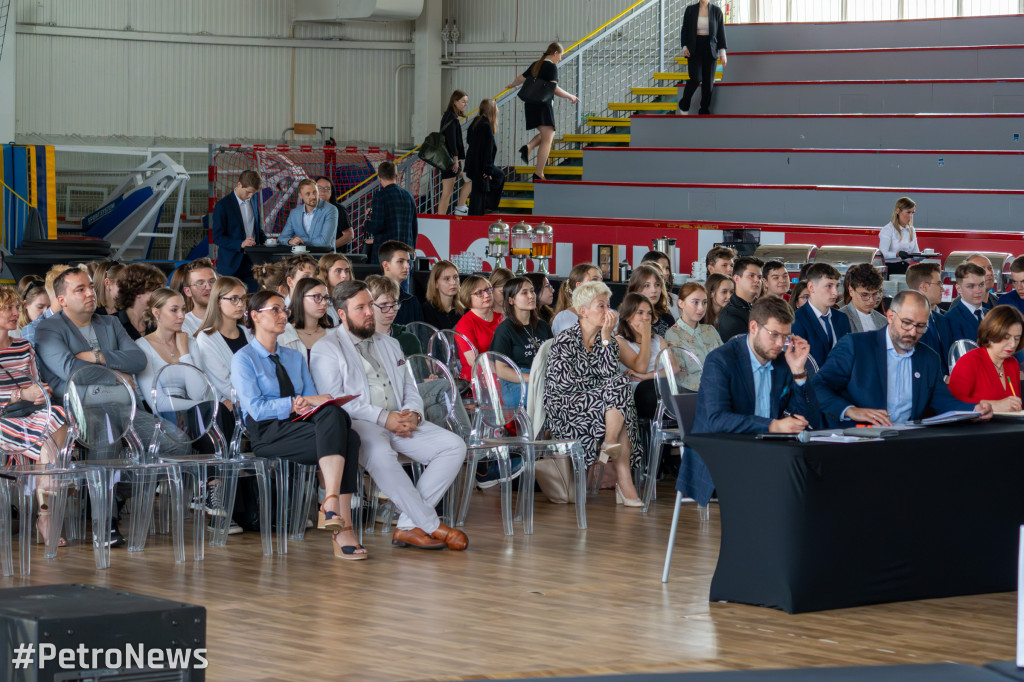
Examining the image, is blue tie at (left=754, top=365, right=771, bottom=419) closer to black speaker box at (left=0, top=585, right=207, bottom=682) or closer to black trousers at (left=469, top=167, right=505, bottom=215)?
black speaker box at (left=0, top=585, right=207, bottom=682)

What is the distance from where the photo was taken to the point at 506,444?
634cm

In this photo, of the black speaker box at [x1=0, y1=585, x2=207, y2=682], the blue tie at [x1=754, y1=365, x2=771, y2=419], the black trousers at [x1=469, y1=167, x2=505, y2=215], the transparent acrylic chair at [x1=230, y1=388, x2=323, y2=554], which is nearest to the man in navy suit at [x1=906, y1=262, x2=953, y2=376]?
the blue tie at [x1=754, y1=365, x2=771, y2=419]

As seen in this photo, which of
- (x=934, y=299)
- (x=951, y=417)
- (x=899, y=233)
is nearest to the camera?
(x=951, y=417)

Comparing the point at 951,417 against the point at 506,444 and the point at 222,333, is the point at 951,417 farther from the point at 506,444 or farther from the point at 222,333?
the point at 222,333

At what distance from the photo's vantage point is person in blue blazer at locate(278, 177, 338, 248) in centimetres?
1066

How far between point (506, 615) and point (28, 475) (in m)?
2.00

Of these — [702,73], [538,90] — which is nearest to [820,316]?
[538,90]

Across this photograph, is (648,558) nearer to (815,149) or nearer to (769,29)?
(815,149)

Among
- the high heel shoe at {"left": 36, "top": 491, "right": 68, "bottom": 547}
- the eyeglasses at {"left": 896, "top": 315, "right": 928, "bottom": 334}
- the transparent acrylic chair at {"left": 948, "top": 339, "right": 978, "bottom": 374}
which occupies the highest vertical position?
the eyeglasses at {"left": 896, "top": 315, "right": 928, "bottom": 334}

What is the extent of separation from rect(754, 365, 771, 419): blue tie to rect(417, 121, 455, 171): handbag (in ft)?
28.0

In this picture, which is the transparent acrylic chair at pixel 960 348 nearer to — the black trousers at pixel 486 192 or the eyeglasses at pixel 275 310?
the eyeglasses at pixel 275 310

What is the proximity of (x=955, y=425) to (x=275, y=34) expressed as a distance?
13.9 meters

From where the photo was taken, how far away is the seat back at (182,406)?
5691mm

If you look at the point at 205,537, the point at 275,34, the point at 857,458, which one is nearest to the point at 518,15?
the point at 275,34
